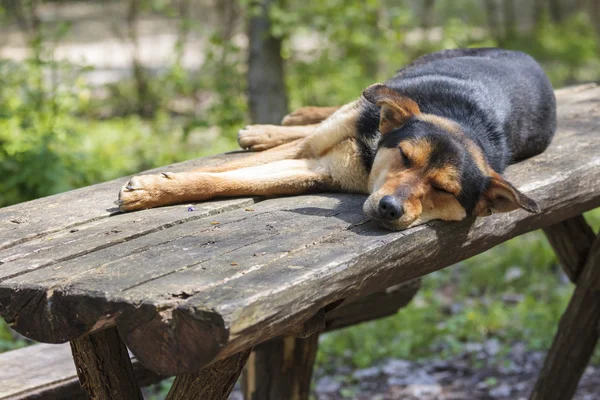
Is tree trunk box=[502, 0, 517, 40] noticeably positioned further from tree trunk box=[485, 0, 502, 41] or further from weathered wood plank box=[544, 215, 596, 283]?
weathered wood plank box=[544, 215, 596, 283]

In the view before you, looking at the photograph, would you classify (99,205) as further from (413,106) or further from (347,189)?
(413,106)

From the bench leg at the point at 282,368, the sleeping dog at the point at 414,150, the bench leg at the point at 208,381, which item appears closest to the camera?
the bench leg at the point at 208,381

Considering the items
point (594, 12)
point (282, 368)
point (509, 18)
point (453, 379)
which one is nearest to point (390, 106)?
point (282, 368)

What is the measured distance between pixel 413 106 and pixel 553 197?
0.74 metres

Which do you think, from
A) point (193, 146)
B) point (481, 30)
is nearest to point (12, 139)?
point (193, 146)

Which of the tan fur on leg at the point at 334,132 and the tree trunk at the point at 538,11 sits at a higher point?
the tan fur on leg at the point at 334,132

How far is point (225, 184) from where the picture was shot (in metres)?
3.04

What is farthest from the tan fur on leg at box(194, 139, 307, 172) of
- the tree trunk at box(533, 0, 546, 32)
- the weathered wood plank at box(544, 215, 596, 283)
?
the tree trunk at box(533, 0, 546, 32)

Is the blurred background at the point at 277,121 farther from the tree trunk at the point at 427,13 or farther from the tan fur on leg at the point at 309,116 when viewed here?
the tan fur on leg at the point at 309,116

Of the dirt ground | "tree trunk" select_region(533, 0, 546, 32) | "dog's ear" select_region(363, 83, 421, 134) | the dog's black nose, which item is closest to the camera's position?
the dog's black nose

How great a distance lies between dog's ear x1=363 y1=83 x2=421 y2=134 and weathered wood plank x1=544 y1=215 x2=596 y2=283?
1590 millimetres

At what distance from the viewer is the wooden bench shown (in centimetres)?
189

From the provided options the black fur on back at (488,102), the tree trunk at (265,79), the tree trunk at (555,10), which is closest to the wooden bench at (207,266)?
the black fur on back at (488,102)

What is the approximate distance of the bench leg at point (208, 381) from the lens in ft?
7.82
